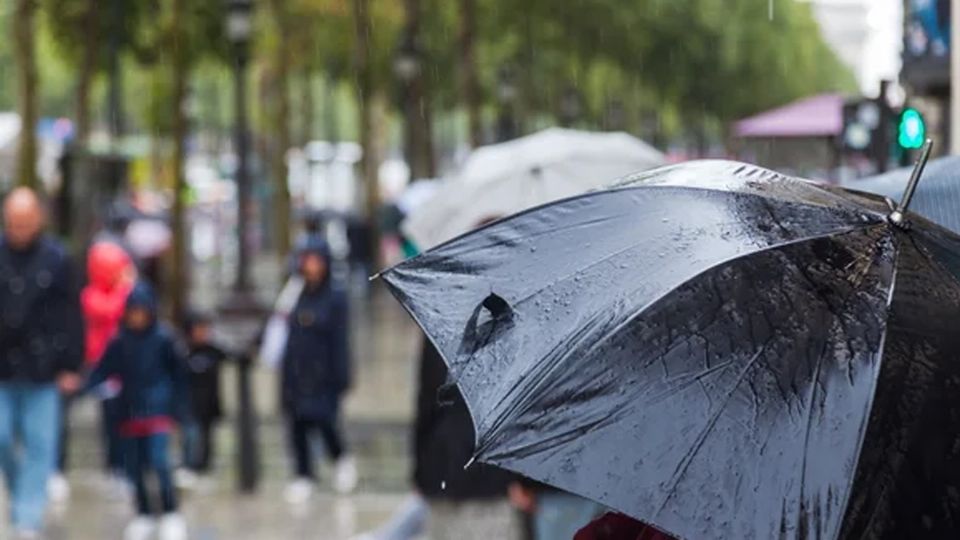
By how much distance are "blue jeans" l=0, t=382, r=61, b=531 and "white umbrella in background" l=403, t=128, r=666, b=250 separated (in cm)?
240

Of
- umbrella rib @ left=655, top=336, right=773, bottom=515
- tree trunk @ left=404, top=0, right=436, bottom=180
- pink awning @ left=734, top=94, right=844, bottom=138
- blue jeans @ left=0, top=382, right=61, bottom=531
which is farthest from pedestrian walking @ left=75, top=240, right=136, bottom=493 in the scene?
pink awning @ left=734, top=94, right=844, bottom=138

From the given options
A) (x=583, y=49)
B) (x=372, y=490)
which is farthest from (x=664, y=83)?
(x=372, y=490)

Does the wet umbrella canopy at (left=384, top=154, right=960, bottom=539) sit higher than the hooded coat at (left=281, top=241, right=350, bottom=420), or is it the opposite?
the wet umbrella canopy at (left=384, top=154, right=960, bottom=539)

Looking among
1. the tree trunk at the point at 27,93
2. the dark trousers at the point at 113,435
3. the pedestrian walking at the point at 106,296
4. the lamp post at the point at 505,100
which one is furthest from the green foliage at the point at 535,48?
the dark trousers at the point at 113,435

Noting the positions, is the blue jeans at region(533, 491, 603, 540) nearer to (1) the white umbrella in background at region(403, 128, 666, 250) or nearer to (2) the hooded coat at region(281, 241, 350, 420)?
(1) the white umbrella in background at region(403, 128, 666, 250)

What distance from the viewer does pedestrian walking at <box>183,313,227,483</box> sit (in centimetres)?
1481

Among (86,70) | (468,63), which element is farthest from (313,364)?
(468,63)

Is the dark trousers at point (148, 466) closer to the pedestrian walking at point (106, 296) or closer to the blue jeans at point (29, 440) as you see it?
the blue jeans at point (29, 440)

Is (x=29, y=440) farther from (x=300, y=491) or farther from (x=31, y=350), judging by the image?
(x=300, y=491)

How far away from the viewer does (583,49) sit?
183 ft

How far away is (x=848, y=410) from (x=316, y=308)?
10.3 m

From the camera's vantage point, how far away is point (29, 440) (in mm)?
11750

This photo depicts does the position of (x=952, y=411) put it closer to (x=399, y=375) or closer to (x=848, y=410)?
(x=848, y=410)

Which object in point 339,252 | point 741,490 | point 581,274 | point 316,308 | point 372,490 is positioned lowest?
point 339,252
